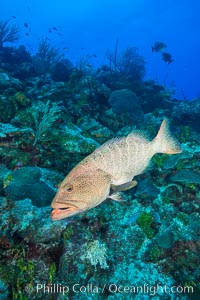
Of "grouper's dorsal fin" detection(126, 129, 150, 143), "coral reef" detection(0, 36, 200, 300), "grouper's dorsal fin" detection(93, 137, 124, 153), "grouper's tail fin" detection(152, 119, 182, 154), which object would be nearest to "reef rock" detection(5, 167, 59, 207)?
"coral reef" detection(0, 36, 200, 300)

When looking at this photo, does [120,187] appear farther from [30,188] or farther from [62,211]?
[30,188]

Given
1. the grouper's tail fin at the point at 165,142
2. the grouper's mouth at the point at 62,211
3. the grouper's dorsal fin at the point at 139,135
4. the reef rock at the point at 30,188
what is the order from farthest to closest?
the reef rock at the point at 30,188 < the grouper's tail fin at the point at 165,142 < the grouper's dorsal fin at the point at 139,135 < the grouper's mouth at the point at 62,211

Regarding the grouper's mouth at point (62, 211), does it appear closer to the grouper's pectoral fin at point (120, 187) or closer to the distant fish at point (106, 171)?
the distant fish at point (106, 171)

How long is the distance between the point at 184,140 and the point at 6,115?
4617 mm

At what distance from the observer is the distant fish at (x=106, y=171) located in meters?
2.24

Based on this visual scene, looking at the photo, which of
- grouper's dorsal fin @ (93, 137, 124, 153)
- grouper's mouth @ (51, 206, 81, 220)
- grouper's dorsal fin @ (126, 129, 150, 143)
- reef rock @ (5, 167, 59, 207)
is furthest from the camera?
reef rock @ (5, 167, 59, 207)

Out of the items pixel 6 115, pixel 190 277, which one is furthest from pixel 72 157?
pixel 190 277

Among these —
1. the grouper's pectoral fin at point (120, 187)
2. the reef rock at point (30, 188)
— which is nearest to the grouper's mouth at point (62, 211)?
the grouper's pectoral fin at point (120, 187)

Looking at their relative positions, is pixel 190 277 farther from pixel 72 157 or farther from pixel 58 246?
pixel 72 157

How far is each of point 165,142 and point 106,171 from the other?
1004mm

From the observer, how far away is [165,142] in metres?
3.08

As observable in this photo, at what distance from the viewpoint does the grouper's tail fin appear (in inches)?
119

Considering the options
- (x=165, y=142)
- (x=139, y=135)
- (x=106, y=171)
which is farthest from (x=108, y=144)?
(x=165, y=142)

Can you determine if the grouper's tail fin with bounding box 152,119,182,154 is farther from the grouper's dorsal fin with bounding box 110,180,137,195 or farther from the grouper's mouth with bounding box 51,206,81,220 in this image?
the grouper's mouth with bounding box 51,206,81,220
